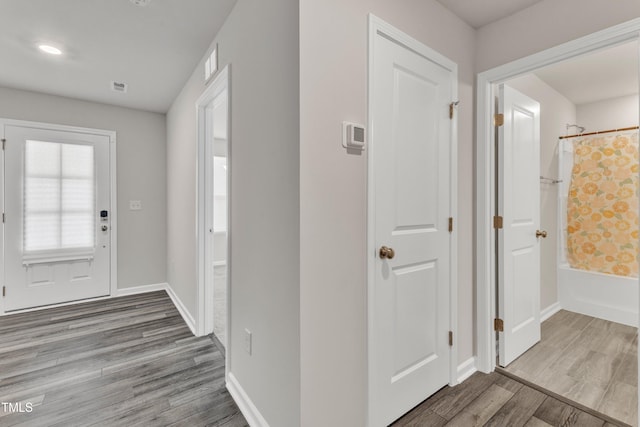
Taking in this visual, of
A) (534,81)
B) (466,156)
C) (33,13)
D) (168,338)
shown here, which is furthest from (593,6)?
(168,338)

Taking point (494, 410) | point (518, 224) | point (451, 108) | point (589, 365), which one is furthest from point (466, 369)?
point (451, 108)

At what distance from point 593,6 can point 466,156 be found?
3.25 feet

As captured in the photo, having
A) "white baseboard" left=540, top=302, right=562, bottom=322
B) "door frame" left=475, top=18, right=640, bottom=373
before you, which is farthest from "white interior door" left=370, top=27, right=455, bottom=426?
"white baseboard" left=540, top=302, right=562, bottom=322

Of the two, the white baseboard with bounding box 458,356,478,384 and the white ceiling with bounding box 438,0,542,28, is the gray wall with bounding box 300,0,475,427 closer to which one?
the white ceiling with bounding box 438,0,542,28

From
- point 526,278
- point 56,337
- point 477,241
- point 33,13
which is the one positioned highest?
point 33,13

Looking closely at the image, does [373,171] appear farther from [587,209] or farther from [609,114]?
[609,114]

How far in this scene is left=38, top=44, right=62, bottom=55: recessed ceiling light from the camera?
2320mm

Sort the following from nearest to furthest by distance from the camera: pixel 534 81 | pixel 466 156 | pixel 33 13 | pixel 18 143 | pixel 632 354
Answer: pixel 33 13
pixel 466 156
pixel 632 354
pixel 534 81
pixel 18 143

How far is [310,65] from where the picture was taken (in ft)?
4.05

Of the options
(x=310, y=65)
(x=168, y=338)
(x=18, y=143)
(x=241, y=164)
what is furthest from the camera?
(x=18, y=143)

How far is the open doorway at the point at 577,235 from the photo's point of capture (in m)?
2.06

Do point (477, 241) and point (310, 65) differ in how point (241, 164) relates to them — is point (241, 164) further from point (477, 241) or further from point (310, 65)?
point (477, 241)

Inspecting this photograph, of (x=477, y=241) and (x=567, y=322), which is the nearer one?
(x=477, y=241)

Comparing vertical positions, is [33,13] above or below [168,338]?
above
